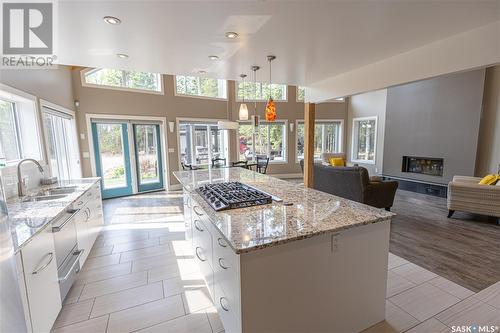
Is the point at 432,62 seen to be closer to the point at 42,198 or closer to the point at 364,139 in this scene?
the point at 42,198

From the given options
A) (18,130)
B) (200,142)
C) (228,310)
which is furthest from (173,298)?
(200,142)

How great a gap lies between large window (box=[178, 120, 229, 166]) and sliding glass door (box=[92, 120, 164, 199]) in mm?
735

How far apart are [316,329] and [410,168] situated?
6543 mm

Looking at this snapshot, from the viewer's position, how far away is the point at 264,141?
840 cm

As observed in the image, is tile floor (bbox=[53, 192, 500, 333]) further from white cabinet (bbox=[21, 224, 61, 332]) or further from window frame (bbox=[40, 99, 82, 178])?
window frame (bbox=[40, 99, 82, 178])

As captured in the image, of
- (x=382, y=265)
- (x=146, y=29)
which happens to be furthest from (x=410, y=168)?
(x=146, y=29)

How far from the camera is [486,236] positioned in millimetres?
3344

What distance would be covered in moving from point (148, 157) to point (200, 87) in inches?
104

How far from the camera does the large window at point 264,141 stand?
815 centimetres

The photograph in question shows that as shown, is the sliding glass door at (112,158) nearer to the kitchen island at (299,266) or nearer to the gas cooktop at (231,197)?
the gas cooktop at (231,197)

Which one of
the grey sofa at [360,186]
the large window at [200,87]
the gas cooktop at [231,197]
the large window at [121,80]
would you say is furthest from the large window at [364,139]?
the gas cooktop at [231,197]

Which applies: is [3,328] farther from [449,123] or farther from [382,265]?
[449,123]

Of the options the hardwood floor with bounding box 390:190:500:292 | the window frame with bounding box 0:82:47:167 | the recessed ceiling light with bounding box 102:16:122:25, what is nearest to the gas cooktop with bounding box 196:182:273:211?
the recessed ceiling light with bounding box 102:16:122:25

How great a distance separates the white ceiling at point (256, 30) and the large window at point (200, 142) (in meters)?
3.80
